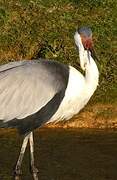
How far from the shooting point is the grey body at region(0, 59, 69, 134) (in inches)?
336

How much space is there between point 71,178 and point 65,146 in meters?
2.31

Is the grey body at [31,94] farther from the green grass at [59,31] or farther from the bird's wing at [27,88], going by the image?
the green grass at [59,31]

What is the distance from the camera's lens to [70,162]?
10.3m

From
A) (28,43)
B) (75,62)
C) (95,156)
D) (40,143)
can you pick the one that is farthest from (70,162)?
(28,43)

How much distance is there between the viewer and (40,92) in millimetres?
8570

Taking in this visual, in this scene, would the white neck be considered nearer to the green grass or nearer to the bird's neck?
the bird's neck

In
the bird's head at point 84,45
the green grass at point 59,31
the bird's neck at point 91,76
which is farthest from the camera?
the green grass at point 59,31

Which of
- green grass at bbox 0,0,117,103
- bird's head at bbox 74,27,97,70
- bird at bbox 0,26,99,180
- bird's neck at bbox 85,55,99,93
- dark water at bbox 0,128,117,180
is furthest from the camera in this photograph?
green grass at bbox 0,0,117,103

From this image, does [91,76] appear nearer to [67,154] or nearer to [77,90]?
[77,90]

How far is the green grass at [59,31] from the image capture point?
49.0ft

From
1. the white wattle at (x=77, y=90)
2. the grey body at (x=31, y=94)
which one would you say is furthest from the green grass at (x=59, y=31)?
the grey body at (x=31, y=94)

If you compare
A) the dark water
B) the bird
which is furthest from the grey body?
the dark water

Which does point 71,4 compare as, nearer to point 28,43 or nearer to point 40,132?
point 28,43

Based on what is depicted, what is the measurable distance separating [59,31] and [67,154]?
5918 millimetres
